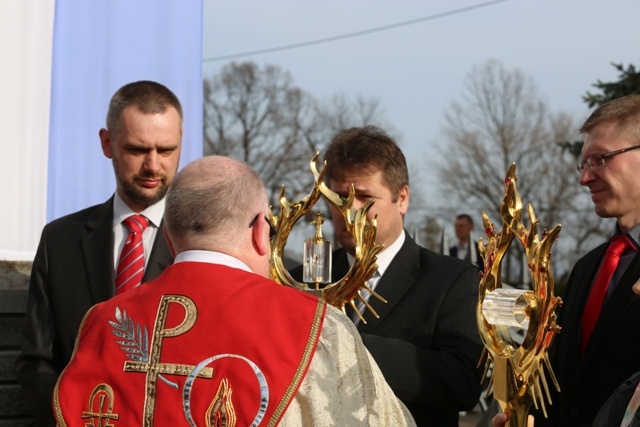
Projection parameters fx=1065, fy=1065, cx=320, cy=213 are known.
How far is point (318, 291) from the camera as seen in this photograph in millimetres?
3557

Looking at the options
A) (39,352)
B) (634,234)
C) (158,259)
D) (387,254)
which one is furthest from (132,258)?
(634,234)

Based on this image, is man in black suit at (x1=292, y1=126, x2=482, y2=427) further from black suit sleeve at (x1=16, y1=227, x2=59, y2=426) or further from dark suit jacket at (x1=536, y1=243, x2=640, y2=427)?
black suit sleeve at (x1=16, y1=227, x2=59, y2=426)

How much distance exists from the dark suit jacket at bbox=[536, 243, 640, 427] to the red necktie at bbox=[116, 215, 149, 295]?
64.4 inches

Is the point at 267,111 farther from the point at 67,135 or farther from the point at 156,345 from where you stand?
the point at 156,345

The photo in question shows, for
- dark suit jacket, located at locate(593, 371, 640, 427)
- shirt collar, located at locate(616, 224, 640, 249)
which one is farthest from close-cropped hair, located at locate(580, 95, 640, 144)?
dark suit jacket, located at locate(593, 371, 640, 427)

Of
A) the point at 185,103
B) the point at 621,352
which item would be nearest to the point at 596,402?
the point at 621,352

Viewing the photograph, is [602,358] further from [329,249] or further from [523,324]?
[329,249]

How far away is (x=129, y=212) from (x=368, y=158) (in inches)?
40.3

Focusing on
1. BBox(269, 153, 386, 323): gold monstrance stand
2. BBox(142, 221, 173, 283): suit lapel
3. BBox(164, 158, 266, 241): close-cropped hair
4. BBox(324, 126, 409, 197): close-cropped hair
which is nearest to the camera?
BBox(164, 158, 266, 241): close-cropped hair

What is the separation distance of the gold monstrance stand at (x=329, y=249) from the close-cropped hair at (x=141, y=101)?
77 cm

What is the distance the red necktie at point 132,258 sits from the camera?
4.14 m

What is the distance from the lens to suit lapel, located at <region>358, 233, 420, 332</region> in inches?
154

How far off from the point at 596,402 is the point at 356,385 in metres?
1.10

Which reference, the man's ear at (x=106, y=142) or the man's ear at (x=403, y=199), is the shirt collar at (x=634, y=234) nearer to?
the man's ear at (x=403, y=199)
